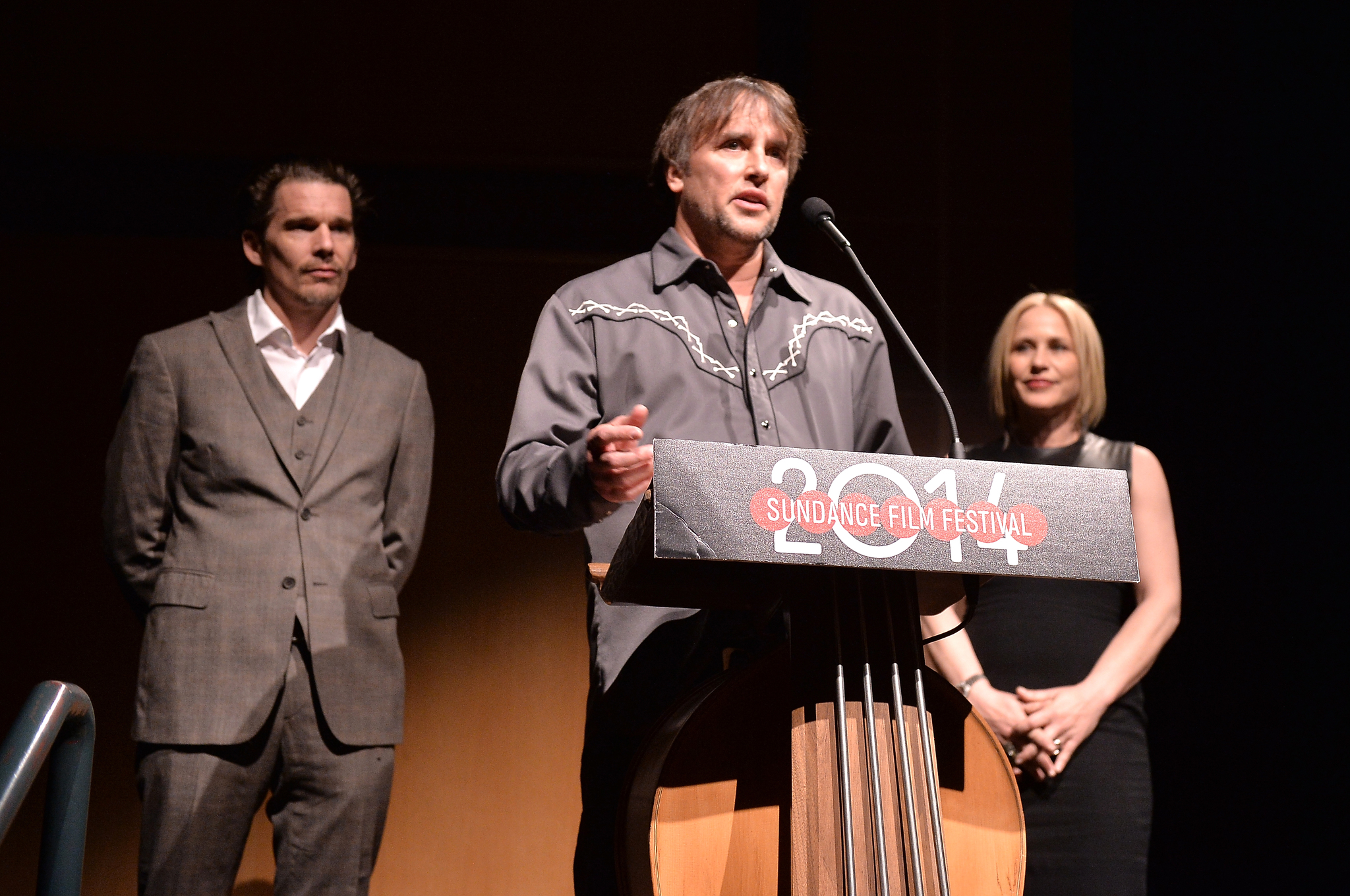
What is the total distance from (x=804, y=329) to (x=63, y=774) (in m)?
1.16

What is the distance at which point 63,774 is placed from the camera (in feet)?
3.87

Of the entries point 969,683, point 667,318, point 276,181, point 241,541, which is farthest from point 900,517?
point 276,181

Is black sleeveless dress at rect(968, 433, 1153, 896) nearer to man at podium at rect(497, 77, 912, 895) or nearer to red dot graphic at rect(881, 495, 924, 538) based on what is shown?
man at podium at rect(497, 77, 912, 895)

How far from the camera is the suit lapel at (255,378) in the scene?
2.41 m

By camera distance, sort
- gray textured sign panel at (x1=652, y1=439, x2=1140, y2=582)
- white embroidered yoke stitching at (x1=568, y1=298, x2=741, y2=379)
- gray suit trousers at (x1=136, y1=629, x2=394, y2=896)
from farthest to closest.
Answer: gray suit trousers at (x1=136, y1=629, x2=394, y2=896) < white embroidered yoke stitching at (x1=568, y1=298, x2=741, y2=379) < gray textured sign panel at (x1=652, y1=439, x2=1140, y2=582)

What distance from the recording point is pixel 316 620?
232 centimetres

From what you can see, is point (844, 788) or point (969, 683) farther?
point (969, 683)

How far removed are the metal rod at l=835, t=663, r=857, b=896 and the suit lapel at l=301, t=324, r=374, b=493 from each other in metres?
1.55

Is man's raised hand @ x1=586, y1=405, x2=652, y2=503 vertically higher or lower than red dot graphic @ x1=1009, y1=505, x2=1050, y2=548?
higher

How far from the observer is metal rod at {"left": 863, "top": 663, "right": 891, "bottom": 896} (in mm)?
1103

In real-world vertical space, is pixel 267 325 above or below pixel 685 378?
above

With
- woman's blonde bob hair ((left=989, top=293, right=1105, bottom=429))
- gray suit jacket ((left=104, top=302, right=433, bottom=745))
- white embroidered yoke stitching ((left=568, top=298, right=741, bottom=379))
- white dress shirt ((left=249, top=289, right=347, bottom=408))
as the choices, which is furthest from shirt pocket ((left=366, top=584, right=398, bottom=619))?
woman's blonde bob hair ((left=989, top=293, right=1105, bottom=429))

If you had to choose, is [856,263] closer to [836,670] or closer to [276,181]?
[836,670]

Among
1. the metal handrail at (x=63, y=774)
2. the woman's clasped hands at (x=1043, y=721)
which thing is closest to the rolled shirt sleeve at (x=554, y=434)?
the metal handrail at (x=63, y=774)
